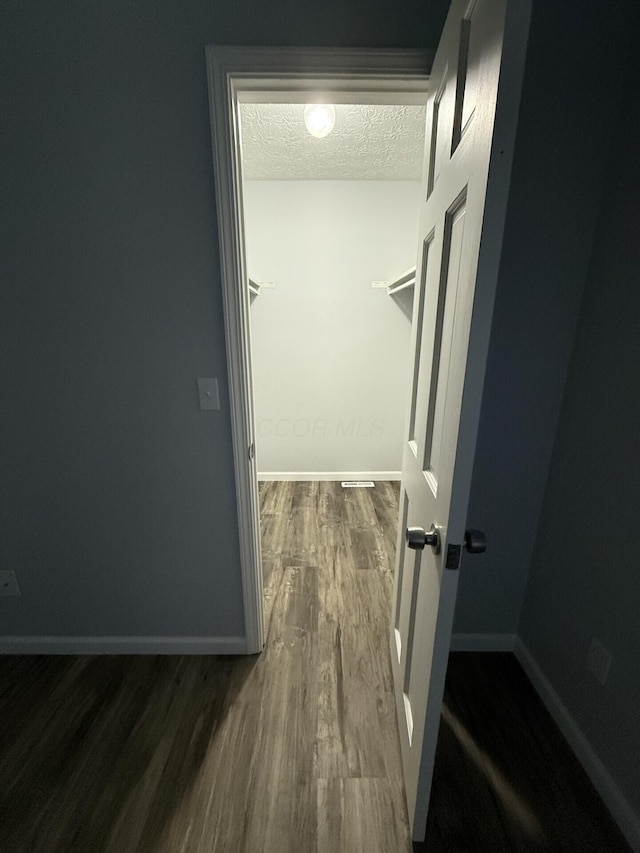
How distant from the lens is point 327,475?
3318 mm

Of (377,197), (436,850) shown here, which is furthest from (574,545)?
(377,197)

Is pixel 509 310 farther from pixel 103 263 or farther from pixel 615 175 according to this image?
pixel 103 263

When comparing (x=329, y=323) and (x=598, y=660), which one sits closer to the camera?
(x=598, y=660)

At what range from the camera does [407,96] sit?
1110mm

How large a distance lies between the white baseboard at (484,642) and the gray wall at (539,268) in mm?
155

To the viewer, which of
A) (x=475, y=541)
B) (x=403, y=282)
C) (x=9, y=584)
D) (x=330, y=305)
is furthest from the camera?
(x=330, y=305)

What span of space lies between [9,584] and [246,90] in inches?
81.9

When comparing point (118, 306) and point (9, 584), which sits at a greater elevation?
point (118, 306)

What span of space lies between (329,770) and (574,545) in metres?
1.11

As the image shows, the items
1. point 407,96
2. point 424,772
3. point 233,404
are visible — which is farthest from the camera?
point 233,404

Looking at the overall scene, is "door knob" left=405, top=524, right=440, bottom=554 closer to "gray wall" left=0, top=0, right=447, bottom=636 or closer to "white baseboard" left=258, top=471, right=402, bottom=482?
"gray wall" left=0, top=0, right=447, bottom=636

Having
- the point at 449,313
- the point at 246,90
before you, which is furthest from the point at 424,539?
the point at 246,90

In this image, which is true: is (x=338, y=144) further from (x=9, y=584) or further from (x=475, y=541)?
(x=9, y=584)
